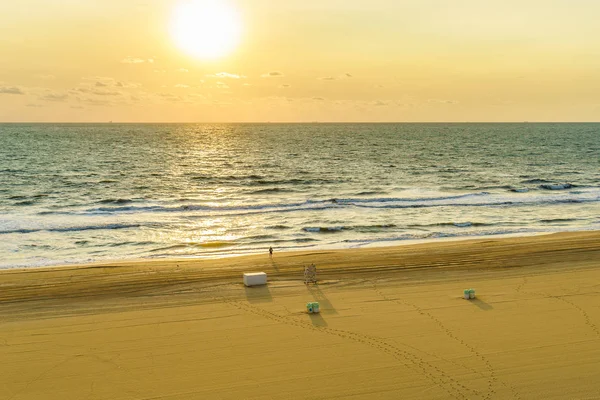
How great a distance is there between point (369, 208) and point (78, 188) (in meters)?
23.8

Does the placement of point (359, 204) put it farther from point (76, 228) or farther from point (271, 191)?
point (76, 228)

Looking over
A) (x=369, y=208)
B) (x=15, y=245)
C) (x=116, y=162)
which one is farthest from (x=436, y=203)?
(x=116, y=162)

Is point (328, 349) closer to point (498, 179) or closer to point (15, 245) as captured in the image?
point (15, 245)

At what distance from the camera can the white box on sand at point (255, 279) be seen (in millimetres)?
17859

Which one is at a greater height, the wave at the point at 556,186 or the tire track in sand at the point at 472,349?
the wave at the point at 556,186

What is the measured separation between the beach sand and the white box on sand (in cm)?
30

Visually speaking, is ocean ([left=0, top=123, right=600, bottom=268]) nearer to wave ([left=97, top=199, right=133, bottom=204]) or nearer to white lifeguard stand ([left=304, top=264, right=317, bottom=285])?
wave ([left=97, top=199, right=133, bottom=204])

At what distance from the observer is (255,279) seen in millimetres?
17922

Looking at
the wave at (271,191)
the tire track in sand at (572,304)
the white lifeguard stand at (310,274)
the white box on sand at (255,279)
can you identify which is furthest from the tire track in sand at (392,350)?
the wave at (271,191)

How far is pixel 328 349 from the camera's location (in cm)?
1330

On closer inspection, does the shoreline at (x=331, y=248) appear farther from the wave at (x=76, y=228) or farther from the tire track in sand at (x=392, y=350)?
the tire track in sand at (x=392, y=350)

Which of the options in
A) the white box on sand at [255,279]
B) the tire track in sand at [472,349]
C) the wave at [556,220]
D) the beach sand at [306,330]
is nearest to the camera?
the tire track in sand at [472,349]

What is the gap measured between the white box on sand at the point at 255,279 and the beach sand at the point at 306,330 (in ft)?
0.98

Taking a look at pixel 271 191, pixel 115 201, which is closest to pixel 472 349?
pixel 115 201
